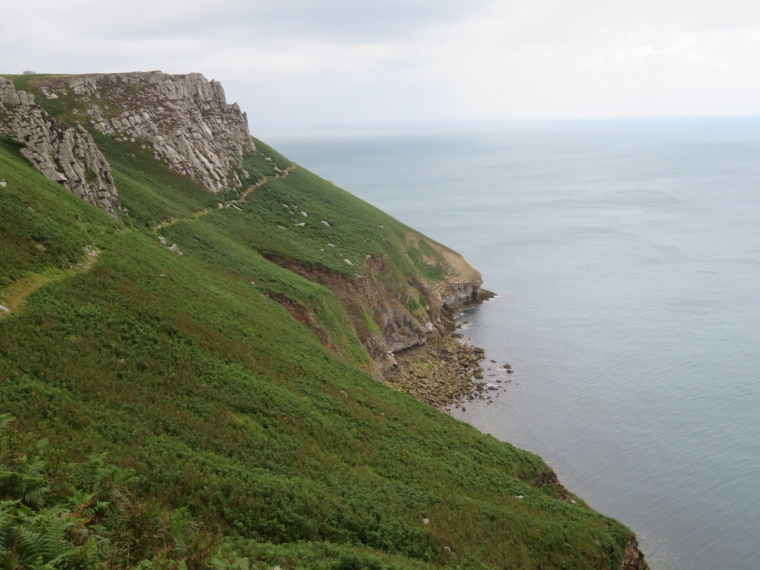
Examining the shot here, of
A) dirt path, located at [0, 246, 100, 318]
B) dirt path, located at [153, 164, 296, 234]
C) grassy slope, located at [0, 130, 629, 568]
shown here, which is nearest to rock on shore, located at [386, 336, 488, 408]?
grassy slope, located at [0, 130, 629, 568]

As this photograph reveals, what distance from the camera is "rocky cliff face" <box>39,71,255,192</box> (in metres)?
72.7

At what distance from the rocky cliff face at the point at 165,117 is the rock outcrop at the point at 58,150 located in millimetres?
18952

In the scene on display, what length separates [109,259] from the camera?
36.4 m

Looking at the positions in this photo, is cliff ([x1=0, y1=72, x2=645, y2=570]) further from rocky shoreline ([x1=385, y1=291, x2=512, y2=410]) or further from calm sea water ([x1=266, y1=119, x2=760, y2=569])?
calm sea water ([x1=266, y1=119, x2=760, y2=569])

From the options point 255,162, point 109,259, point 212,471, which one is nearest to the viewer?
point 212,471

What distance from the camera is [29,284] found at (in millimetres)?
29547

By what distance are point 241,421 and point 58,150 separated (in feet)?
114

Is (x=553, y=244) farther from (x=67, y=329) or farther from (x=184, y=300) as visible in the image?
(x=67, y=329)

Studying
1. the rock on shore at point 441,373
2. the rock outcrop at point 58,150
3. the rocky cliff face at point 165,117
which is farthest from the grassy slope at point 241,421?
the rocky cliff face at point 165,117

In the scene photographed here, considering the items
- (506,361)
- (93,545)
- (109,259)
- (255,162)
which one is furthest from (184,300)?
(255,162)

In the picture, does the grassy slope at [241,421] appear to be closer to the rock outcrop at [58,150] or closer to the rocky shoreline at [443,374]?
the rock outcrop at [58,150]

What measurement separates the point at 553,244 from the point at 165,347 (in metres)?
108

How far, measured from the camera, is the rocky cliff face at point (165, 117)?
238 ft

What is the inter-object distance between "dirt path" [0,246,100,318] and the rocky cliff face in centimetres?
4081
